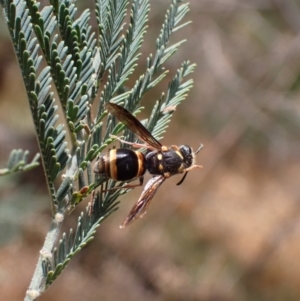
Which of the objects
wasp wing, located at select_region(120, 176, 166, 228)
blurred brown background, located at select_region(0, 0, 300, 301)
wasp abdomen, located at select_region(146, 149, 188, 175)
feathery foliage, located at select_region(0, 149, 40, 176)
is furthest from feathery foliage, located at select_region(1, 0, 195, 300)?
blurred brown background, located at select_region(0, 0, 300, 301)

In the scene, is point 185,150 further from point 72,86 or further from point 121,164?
point 72,86

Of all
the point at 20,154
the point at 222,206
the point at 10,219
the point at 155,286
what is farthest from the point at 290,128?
the point at 20,154

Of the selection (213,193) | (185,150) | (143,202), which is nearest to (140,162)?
(143,202)

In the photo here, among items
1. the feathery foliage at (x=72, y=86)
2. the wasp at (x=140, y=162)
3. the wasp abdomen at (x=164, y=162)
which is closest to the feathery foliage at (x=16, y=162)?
the feathery foliage at (x=72, y=86)

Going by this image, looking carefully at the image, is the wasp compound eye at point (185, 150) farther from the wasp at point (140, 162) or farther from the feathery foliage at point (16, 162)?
the feathery foliage at point (16, 162)

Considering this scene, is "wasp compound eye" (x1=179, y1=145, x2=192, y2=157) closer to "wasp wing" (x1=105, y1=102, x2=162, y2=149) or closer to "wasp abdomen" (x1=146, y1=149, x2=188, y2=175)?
"wasp abdomen" (x1=146, y1=149, x2=188, y2=175)

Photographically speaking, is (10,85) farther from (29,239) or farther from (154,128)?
(154,128)
